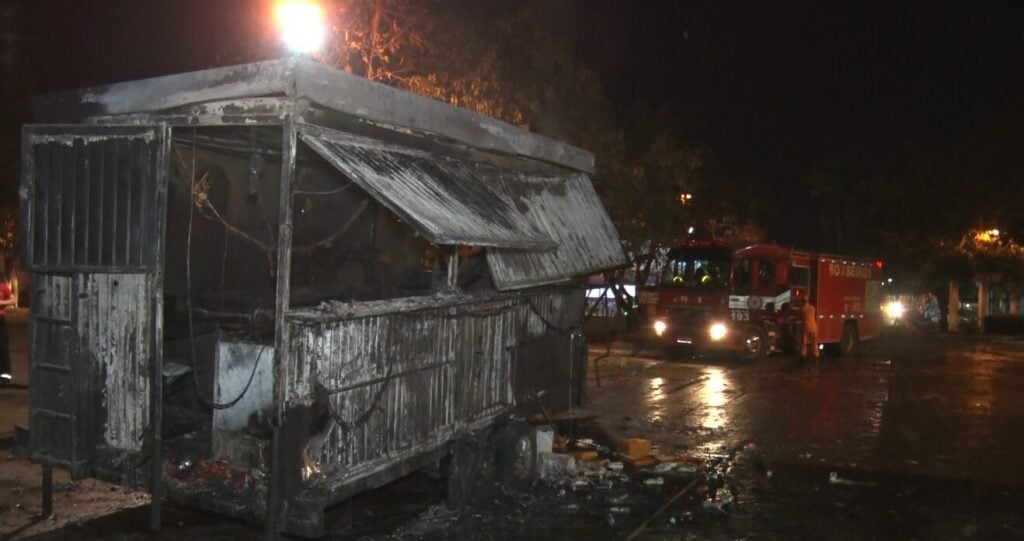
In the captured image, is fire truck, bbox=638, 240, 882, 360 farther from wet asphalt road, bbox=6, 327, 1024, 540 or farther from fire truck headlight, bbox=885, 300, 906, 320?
fire truck headlight, bbox=885, 300, 906, 320

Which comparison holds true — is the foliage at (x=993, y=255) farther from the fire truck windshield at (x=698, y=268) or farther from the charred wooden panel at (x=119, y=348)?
the charred wooden panel at (x=119, y=348)

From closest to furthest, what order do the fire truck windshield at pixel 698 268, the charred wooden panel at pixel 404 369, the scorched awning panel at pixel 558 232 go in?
1. the charred wooden panel at pixel 404 369
2. the scorched awning panel at pixel 558 232
3. the fire truck windshield at pixel 698 268

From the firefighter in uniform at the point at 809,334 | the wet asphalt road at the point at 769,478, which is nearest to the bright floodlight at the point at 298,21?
the wet asphalt road at the point at 769,478

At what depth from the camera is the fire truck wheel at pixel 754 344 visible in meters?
19.7

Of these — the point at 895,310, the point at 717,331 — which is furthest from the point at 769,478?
the point at 895,310

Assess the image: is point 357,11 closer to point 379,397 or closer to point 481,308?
point 481,308

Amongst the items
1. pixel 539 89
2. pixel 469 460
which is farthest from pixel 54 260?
pixel 539 89

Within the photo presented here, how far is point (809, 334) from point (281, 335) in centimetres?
1728

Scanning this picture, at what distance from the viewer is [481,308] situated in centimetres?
750

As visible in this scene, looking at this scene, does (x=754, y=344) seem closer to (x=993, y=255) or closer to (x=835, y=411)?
(x=835, y=411)

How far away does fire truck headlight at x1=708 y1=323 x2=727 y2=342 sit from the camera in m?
19.6

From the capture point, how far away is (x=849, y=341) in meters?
23.8

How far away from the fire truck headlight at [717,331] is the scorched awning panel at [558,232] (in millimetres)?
10155

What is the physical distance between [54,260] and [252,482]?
2113 mm
